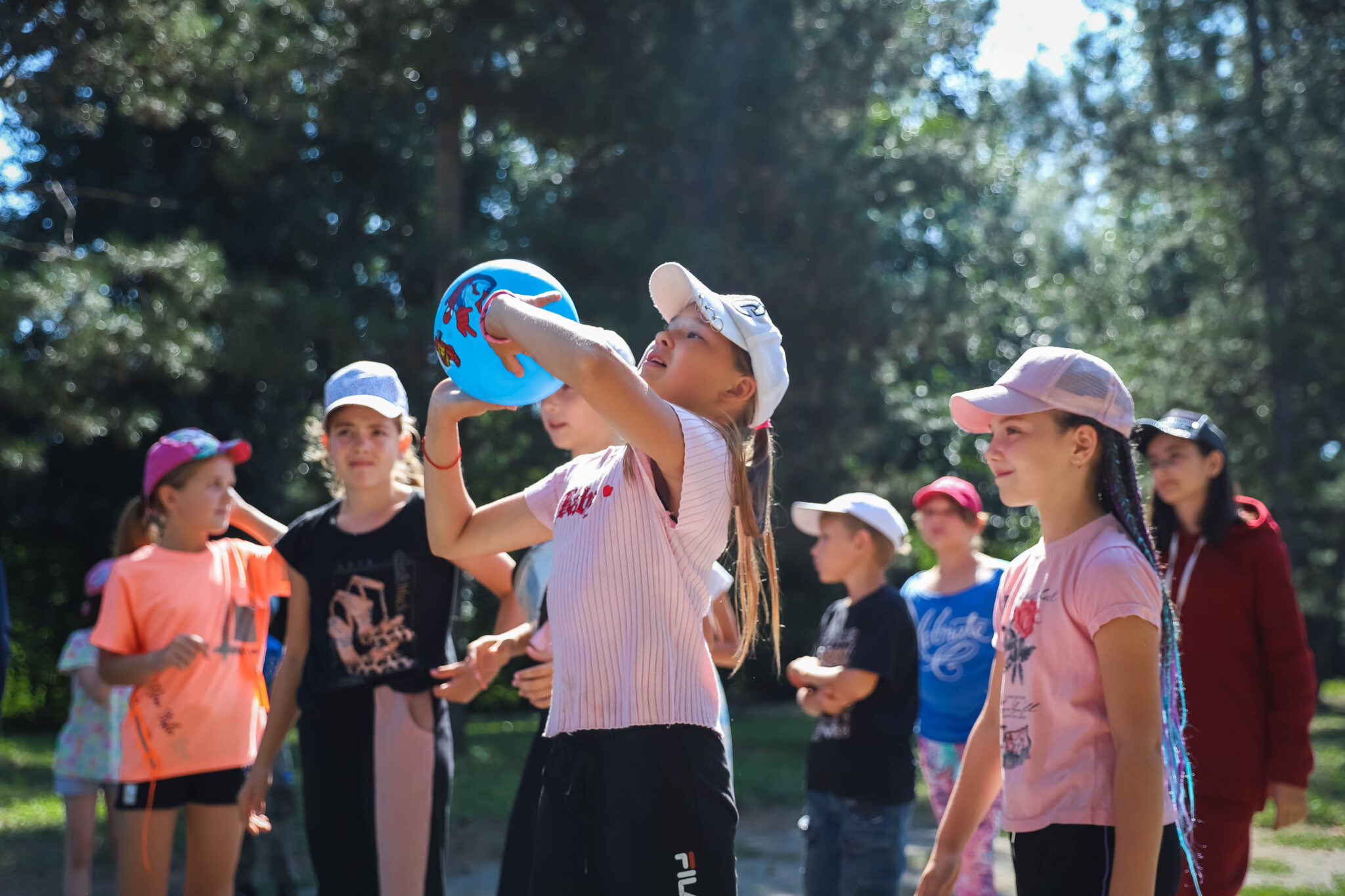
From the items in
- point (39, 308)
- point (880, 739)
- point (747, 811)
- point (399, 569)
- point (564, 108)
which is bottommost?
point (747, 811)

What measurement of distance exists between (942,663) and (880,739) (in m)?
0.74

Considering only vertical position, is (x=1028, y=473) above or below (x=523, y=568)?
above

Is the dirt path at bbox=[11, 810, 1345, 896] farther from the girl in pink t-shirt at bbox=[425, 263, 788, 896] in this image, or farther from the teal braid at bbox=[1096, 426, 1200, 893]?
the girl in pink t-shirt at bbox=[425, 263, 788, 896]

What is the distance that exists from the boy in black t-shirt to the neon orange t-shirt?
2072 mm

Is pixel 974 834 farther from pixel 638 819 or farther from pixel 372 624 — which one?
pixel 638 819

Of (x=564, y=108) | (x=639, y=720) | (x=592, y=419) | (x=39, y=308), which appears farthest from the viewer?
(x=564, y=108)

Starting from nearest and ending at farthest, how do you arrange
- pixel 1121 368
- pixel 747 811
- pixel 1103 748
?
pixel 1103 748
pixel 747 811
pixel 1121 368

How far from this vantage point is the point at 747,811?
1005 cm

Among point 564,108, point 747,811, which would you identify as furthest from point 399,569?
point 564,108

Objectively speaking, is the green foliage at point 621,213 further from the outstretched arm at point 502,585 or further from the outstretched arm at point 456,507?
the outstretched arm at point 456,507

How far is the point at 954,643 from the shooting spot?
16.6 ft

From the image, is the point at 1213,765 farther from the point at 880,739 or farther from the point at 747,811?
the point at 747,811

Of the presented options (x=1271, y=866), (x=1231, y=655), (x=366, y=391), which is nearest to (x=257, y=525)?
(x=366, y=391)

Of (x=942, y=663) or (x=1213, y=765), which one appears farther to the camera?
(x=942, y=663)
